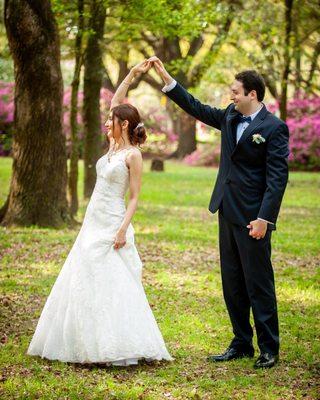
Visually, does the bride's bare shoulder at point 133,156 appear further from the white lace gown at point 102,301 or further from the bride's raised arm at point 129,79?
the bride's raised arm at point 129,79

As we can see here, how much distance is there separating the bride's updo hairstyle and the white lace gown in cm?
18

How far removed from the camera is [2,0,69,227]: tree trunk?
11.6 metres

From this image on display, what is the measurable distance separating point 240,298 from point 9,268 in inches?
181

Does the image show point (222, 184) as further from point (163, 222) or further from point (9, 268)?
point (163, 222)

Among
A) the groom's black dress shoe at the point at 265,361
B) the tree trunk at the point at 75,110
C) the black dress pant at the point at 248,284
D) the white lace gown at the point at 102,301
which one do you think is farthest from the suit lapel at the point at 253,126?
the tree trunk at the point at 75,110

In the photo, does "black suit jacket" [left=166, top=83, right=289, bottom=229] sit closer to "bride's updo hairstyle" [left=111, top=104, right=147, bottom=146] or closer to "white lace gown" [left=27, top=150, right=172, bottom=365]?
"bride's updo hairstyle" [left=111, top=104, right=147, bottom=146]

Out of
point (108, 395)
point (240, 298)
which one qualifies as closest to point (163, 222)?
point (240, 298)

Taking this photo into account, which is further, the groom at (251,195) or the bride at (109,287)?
the bride at (109,287)

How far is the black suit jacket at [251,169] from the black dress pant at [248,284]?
0.18 m

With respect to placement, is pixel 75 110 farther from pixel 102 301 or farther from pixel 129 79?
pixel 102 301

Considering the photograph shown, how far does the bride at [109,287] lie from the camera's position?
5.89 metres

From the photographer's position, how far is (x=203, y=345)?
6.81 m

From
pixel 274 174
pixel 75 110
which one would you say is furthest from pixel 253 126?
pixel 75 110

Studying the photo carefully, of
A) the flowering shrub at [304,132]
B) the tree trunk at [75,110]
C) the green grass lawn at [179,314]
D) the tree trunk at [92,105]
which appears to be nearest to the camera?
the green grass lawn at [179,314]
